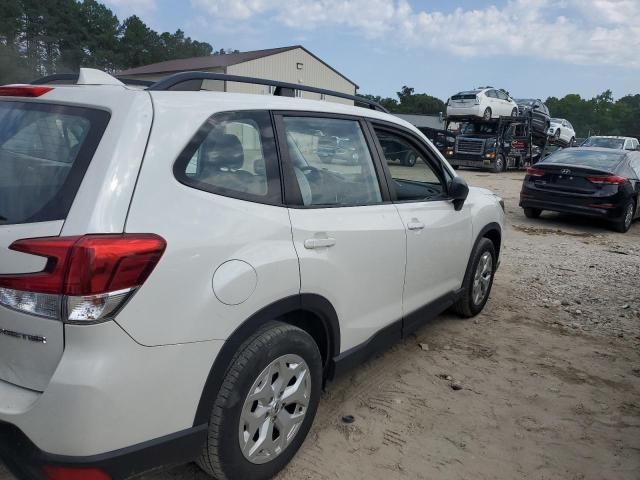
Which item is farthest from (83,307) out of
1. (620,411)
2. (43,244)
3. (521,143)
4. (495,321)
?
(521,143)

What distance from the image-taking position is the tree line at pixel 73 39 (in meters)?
52.8

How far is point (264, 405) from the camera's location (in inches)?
91.2

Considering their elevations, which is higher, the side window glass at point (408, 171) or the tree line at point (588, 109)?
the tree line at point (588, 109)

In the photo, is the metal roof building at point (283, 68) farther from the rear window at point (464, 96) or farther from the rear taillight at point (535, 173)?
the rear taillight at point (535, 173)

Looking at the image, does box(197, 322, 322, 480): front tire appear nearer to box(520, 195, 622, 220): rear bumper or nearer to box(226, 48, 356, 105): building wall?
box(520, 195, 622, 220): rear bumper

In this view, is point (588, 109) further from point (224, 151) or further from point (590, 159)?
point (224, 151)

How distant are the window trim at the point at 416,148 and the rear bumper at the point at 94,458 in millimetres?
1927

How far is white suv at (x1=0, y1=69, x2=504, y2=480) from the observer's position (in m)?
1.74

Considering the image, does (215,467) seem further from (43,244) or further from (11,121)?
(11,121)

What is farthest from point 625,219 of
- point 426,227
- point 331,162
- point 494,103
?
point 494,103

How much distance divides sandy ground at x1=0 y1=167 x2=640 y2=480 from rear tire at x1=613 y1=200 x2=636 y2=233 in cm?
446

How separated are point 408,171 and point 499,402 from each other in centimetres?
171


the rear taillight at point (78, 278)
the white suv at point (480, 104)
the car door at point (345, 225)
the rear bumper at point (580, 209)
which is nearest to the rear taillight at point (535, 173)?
the rear bumper at point (580, 209)

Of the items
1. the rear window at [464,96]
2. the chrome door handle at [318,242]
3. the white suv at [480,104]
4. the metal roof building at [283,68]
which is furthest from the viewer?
the metal roof building at [283,68]
